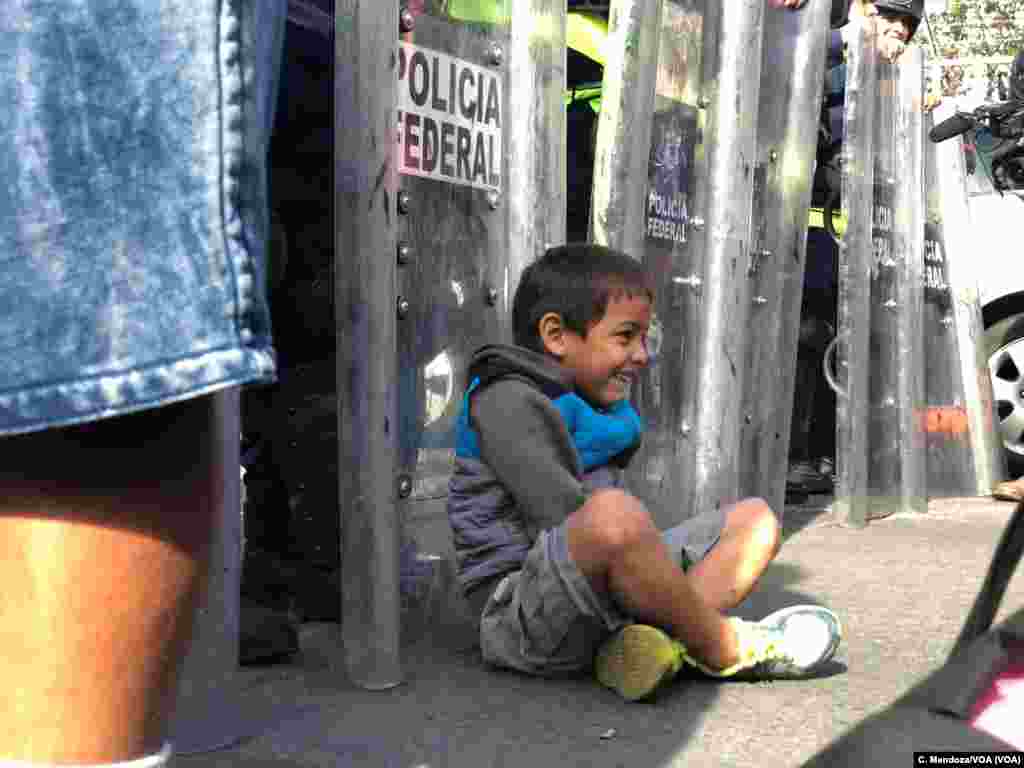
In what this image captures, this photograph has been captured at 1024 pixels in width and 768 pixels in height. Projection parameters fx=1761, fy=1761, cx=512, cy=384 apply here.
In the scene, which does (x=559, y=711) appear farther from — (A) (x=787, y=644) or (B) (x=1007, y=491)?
(B) (x=1007, y=491)

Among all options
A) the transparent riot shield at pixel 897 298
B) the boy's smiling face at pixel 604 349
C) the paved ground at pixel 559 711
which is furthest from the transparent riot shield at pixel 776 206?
the boy's smiling face at pixel 604 349

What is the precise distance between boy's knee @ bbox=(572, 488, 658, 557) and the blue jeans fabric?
5.90 ft

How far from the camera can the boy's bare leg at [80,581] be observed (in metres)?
1.19

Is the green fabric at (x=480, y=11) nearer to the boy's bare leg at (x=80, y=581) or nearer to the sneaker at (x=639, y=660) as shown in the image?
the sneaker at (x=639, y=660)

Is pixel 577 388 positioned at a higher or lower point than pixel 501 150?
lower

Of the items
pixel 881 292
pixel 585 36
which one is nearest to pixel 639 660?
pixel 585 36

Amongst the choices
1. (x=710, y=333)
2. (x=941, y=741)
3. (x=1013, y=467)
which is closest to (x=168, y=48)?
(x=941, y=741)

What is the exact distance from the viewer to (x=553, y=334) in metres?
3.43

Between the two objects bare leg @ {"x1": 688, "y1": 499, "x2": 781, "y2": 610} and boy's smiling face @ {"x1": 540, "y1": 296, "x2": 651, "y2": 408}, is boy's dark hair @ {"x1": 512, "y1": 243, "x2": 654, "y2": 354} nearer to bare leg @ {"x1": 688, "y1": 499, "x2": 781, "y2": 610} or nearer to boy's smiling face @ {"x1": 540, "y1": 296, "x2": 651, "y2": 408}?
boy's smiling face @ {"x1": 540, "y1": 296, "x2": 651, "y2": 408}

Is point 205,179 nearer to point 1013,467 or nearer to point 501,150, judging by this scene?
point 501,150

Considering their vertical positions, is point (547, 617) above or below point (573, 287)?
below

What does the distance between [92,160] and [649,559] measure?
190cm

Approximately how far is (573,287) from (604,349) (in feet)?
0.44

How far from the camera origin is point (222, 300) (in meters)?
1.16
